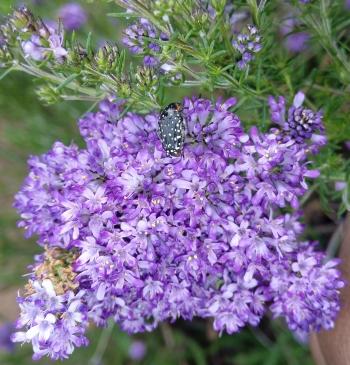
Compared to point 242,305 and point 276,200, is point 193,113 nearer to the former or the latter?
point 276,200

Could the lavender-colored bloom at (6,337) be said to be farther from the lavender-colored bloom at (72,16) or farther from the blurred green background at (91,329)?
the lavender-colored bloom at (72,16)

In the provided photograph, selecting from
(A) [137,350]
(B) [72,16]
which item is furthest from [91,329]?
(B) [72,16]

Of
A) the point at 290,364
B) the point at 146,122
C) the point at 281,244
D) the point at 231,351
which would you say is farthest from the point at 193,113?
the point at 231,351

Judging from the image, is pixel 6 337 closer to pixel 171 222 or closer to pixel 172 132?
pixel 171 222

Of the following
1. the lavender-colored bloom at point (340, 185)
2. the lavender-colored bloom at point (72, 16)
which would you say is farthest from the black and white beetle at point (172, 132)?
the lavender-colored bloom at point (72, 16)

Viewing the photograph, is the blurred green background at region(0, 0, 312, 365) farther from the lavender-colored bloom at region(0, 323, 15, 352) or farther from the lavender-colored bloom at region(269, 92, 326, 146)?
the lavender-colored bloom at region(269, 92, 326, 146)

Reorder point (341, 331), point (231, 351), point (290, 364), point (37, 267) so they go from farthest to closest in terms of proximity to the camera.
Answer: point (231, 351), point (290, 364), point (341, 331), point (37, 267)

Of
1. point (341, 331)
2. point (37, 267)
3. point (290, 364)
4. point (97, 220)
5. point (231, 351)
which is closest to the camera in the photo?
point (97, 220)

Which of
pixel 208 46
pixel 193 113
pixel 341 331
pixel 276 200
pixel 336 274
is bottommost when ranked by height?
pixel 341 331
